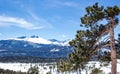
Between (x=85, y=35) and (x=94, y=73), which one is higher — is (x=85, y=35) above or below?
above

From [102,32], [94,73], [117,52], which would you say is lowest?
[94,73]

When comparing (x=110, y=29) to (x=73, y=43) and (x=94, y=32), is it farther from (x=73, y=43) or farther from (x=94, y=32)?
(x=73, y=43)

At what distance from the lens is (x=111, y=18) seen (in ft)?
87.2

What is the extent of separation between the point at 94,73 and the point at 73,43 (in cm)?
355

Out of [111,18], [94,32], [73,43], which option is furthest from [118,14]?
[73,43]

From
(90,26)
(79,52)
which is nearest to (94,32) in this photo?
(90,26)

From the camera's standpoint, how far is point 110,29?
2672cm

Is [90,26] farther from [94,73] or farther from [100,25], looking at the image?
[94,73]

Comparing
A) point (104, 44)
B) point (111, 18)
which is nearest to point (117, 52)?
point (104, 44)

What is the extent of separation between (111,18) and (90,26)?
7.16 feet

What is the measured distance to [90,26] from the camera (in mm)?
27547

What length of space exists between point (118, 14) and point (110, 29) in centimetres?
159

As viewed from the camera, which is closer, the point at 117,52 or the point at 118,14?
the point at 118,14

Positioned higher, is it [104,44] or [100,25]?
[100,25]
